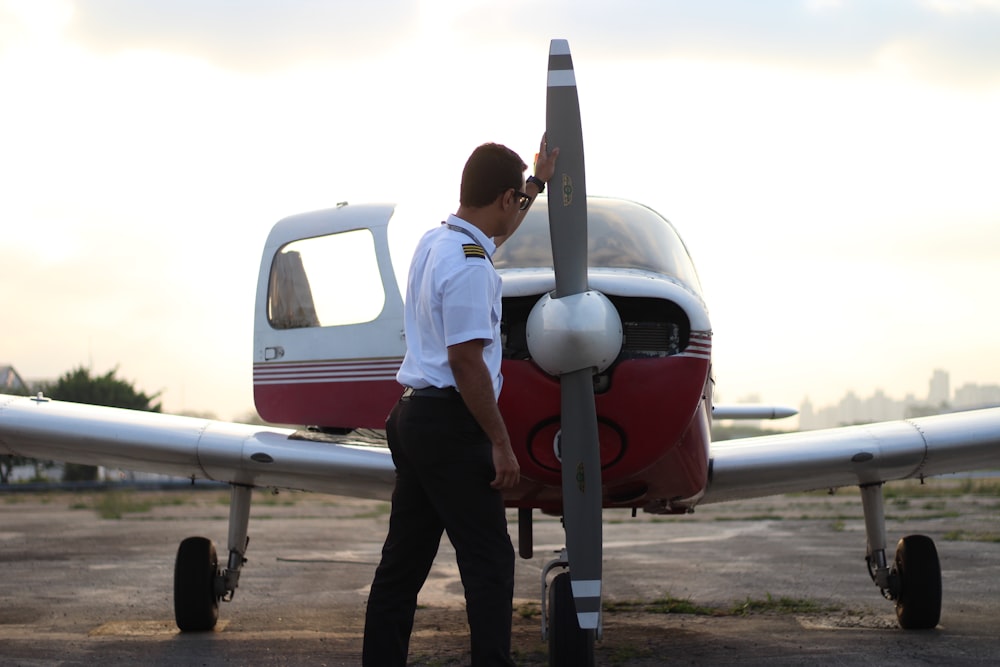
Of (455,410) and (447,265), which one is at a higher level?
(447,265)

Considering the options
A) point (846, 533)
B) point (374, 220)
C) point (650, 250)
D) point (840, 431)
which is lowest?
point (846, 533)

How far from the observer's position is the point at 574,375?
4238 mm

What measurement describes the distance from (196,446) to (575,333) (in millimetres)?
3570

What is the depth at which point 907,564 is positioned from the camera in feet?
22.5

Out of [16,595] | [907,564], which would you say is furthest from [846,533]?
[16,595]

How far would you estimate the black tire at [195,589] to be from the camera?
6691mm

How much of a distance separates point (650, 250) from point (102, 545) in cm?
995

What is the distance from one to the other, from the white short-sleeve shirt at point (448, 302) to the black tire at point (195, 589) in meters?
3.95

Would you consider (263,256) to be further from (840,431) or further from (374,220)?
(840,431)

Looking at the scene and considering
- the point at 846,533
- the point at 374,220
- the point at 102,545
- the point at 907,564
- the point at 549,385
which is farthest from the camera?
the point at 846,533

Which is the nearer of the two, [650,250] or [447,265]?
[447,265]

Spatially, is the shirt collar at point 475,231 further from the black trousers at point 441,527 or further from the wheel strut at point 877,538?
the wheel strut at point 877,538

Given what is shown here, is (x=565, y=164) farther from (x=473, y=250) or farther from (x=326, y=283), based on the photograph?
(x=326, y=283)

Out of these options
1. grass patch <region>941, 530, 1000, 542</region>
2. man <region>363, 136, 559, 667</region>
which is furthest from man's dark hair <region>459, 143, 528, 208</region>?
grass patch <region>941, 530, 1000, 542</region>
